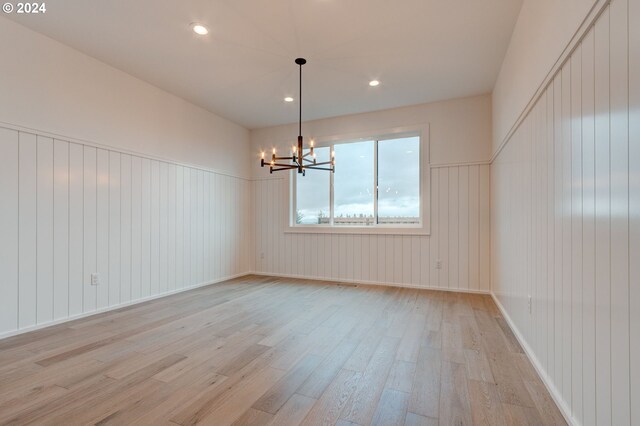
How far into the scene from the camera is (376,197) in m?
5.24

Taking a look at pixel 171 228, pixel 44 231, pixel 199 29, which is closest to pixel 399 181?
pixel 199 29

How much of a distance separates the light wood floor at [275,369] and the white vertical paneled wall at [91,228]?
0.34m

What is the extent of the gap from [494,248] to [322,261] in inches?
107

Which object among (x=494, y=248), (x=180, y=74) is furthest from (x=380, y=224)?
(x=180, y=74)

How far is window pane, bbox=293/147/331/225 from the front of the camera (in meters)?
5.69

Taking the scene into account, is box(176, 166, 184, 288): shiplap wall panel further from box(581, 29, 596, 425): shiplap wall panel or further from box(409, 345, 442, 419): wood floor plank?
box(581, 29, 596, 425): shiplap wall panel

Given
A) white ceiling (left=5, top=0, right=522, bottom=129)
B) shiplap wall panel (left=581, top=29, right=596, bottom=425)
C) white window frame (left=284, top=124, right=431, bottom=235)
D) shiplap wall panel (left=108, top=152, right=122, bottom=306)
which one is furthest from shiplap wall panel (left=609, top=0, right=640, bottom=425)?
shiplap wall panel (left=108, top=152, right=122, bottom=306)

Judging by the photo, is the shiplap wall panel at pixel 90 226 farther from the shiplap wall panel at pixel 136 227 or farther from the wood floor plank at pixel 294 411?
the wood floor plank at pixel 294 411

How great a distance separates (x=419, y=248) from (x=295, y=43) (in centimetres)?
334

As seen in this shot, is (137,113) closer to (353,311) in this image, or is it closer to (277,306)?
(277,306)

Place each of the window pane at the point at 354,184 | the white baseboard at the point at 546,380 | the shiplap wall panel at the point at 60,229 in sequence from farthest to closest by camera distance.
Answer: the window pane at the point at 354,184, the shiplap wall panel at the point at 60,229, the white baseboard at the point at 546,380

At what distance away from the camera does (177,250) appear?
456cm

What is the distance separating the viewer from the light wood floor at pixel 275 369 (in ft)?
5.64

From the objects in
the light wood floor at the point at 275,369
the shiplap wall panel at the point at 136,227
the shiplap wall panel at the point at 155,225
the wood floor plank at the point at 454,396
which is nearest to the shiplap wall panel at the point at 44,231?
the light wood floor at the point at 275,369
